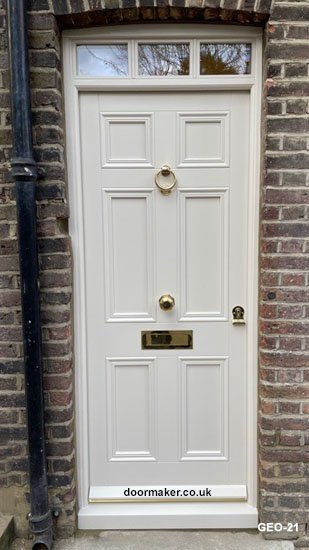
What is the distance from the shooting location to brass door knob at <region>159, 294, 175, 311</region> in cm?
200

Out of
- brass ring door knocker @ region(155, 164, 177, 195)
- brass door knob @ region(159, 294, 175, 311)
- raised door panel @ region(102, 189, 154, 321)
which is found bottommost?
brass door knob @ region(159, 294, 175, 311)

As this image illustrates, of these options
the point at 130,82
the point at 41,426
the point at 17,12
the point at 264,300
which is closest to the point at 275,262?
the point at 264,300

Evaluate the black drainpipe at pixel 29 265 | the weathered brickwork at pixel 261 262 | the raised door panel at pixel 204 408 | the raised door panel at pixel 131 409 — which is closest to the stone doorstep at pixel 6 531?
the weathered brickwork at pixel 261 262

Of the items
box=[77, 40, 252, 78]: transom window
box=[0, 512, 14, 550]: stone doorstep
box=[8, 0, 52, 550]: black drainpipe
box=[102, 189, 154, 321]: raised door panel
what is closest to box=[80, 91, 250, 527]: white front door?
box=[102, 189, 154, 321]: raised door panel

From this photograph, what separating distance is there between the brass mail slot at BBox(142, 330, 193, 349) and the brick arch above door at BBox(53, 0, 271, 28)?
5.24 feet

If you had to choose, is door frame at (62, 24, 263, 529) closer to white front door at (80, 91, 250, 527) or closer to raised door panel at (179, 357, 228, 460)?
white front door at (80, 91, 250, 527)

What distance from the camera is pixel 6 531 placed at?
190cm

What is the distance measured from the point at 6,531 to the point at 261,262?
1915mm

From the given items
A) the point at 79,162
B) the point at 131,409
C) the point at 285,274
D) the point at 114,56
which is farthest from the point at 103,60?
the point at 131,409

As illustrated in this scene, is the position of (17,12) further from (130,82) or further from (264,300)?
(264,300)

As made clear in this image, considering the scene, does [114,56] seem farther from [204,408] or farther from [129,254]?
[204,408]

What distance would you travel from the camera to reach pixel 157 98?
194 centimetres

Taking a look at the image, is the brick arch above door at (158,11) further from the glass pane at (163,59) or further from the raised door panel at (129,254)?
the raised door panel at (129,254)

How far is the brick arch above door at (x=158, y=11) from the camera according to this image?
1.72 m
